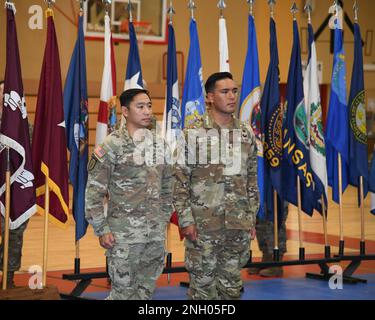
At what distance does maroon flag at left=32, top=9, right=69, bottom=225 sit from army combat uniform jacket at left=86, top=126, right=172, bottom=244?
1.02 m

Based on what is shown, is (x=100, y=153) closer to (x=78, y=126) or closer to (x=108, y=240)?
(x=108, y=240)

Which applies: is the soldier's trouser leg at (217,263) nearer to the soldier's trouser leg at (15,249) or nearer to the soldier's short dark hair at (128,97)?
the soldier's short dark hair at (128,97)

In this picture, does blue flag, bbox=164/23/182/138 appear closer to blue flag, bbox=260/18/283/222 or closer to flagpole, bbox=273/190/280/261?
blue flag, bbox=260/18/283/222

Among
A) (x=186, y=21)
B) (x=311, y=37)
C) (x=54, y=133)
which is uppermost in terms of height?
(x=186, y=21)

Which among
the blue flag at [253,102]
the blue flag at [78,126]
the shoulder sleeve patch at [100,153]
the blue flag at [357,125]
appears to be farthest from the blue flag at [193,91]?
the shoulder sleeve patch at [100,153]

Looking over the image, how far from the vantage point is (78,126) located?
566cm

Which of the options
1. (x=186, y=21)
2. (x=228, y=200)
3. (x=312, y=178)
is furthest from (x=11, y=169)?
(x=186, y=21)

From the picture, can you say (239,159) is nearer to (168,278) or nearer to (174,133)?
(174,133)

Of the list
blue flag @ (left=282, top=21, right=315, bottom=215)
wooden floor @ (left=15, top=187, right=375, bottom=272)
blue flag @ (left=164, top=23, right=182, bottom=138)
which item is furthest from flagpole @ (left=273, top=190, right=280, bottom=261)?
blue flag @ (left=164, top=23, right=182, bottom=138)

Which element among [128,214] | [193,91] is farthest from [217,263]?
[193,91]

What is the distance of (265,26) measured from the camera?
595 inches

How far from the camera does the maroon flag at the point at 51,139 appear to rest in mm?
5422

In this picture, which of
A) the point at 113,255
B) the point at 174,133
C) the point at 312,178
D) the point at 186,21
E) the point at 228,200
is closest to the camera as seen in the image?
the point at 113,255
